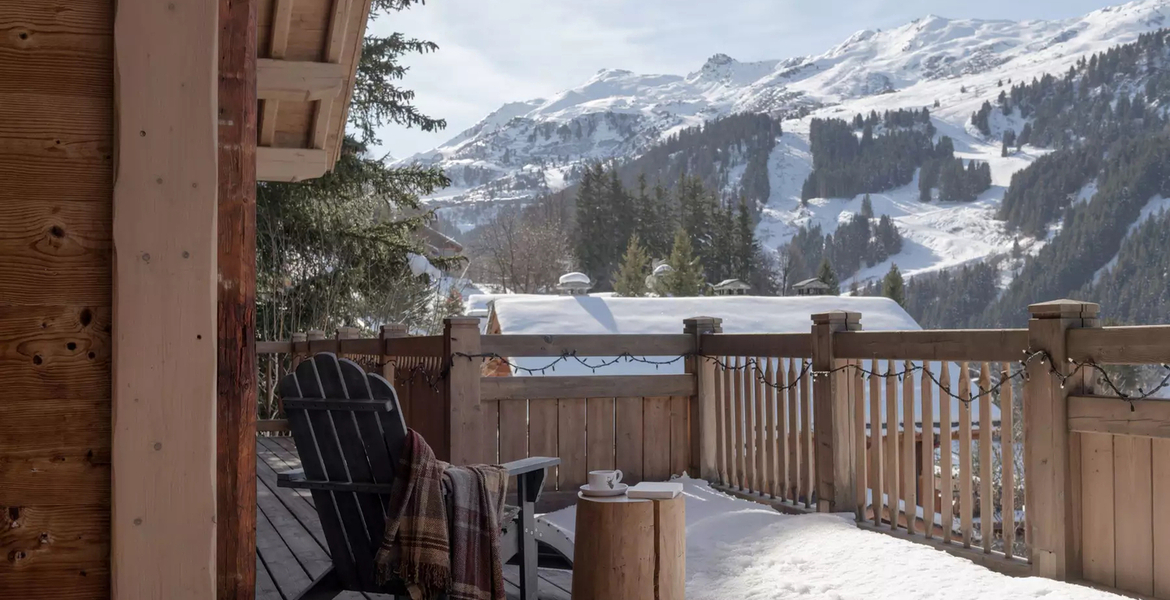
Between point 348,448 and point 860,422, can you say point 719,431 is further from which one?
point 348,448

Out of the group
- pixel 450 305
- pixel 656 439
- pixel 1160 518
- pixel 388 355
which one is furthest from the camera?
pixel 450 305

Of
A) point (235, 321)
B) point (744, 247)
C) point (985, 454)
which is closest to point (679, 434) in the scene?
point (985, 454)

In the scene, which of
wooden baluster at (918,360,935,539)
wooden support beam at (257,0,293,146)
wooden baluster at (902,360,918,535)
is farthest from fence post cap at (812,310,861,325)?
wooden support beam at (257,0,293,146)

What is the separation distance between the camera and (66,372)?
200 centimetres

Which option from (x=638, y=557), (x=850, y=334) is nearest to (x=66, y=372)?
(x=638, y=557)

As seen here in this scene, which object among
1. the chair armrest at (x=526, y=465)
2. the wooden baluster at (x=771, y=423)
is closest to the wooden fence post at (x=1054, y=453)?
the wooden baluster at (x=771, y=423)

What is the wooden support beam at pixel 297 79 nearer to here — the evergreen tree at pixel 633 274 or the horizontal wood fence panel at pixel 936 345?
the horizontal wood fence panel at pixel 936 345

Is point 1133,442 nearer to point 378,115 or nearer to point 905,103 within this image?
point 378,115

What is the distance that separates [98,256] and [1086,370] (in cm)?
344

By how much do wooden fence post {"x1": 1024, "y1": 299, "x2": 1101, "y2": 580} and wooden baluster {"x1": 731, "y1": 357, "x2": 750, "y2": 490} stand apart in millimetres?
2150

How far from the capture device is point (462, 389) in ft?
18.1

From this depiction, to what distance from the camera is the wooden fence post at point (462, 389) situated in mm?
5484

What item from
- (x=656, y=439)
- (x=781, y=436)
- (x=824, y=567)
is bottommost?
(x=824, y=567)

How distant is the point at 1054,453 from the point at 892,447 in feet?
2.80
